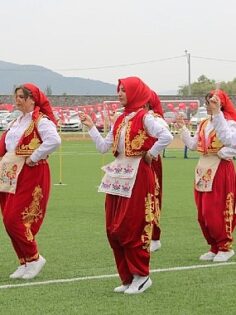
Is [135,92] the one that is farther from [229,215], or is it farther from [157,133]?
[229,215]

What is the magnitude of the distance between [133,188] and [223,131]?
1409 mm

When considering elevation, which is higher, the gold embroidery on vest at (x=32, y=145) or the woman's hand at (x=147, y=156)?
the gold embroidery on vest at (x=32, y=145)

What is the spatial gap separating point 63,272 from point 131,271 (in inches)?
45.5

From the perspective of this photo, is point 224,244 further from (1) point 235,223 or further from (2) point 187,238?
(2) point 187,238

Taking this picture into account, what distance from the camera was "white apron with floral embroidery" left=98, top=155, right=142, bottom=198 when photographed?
7.11 metres

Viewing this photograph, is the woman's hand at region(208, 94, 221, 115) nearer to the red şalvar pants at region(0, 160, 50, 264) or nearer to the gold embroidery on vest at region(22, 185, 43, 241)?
the red şalvar pants at region(0, 160, 50, 264)

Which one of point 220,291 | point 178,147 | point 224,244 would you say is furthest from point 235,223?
point 178,147

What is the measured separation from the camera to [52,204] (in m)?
14.3

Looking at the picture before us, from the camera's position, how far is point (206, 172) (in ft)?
29.2

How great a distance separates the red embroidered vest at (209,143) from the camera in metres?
8.81

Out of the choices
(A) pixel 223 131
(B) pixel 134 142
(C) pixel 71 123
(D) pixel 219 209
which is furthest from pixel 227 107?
(C) pixel 71 123

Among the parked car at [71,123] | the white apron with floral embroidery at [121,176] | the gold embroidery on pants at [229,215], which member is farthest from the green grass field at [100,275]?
the parked car at [71,123]

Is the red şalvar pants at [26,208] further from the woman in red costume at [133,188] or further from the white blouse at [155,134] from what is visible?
the white blouse at [155,134]

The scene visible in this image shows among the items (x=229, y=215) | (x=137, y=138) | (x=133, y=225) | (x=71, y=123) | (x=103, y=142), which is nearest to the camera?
(x=133, y=225)
